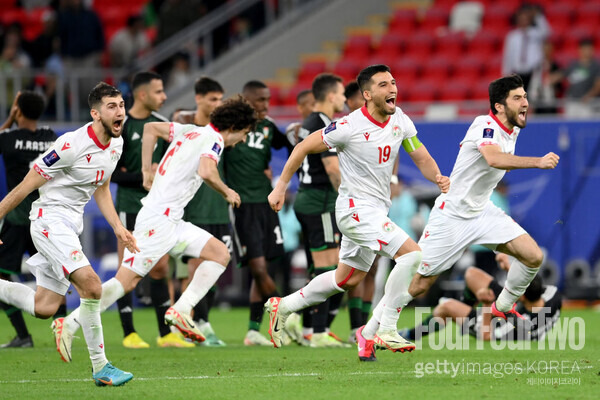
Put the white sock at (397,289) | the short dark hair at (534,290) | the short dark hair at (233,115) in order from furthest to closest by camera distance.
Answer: the short dark hair at (534,290)
the short dark hair at (233,115)
the white sock at (397,289)

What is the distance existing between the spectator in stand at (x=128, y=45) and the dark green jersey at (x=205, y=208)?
31.9 ft

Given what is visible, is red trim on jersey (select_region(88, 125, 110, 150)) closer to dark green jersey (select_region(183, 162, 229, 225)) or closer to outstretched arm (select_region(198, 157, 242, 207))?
outstretched arm (select_region(198, 157, 242, 207))

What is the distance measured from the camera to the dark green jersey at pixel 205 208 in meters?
11.6

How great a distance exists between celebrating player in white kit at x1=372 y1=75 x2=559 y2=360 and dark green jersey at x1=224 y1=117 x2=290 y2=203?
242 cm

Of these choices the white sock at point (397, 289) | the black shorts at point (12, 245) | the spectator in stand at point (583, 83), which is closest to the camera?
the white sock at point (397, 289)

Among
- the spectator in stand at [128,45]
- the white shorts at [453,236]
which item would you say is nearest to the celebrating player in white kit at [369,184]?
the white shorts at [453,236]

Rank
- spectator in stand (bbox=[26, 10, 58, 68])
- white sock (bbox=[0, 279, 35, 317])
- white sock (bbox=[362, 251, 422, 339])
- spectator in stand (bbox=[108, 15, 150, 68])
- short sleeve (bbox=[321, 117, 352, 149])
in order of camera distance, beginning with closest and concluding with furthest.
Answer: white sock (bbox=[362, 251, 422, 339])
short sleeve (bbox=[321, 117, 352, 149])
white sock (bbox=[0, 279, 35, 317])
spectator in stand (bbox=[108, 15, 150, 68])
spectator in stand (bbox=[26, 10, 58, 68])

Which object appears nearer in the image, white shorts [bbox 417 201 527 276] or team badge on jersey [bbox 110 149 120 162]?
team badge on jersey [bbox 110 149 120 162]

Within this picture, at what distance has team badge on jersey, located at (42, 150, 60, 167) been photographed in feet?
26.9

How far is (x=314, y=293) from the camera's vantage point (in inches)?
360

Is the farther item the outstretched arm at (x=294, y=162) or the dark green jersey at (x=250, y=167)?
the dark green jersey at (x=250, y=167)

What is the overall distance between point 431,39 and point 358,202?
1275 cm

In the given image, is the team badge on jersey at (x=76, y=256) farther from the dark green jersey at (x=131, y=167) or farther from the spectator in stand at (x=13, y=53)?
the spectator in stand at (x=13, y=53)

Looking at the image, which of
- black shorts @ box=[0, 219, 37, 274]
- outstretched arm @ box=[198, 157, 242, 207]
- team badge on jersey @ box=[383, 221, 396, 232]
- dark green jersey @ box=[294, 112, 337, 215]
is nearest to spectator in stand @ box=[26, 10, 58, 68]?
black shorts @ box=[0, 219, 37, 274]
